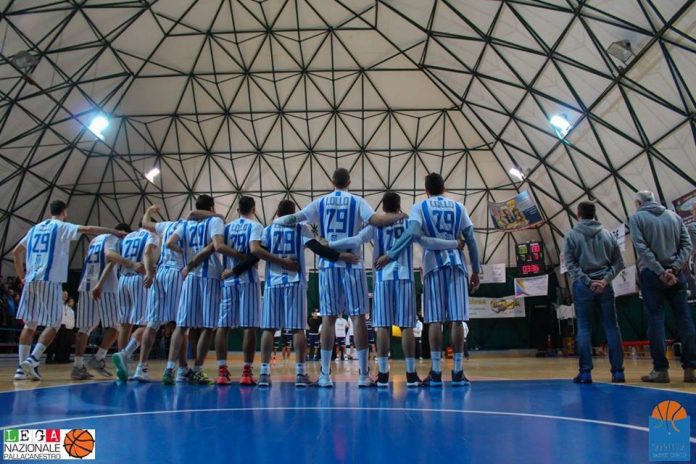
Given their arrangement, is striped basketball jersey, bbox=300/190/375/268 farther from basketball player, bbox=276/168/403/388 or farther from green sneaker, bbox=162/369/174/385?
green sneaker, bbox=162/369/174/385

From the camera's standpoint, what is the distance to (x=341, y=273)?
628cm

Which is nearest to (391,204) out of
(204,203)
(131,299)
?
(204,203)

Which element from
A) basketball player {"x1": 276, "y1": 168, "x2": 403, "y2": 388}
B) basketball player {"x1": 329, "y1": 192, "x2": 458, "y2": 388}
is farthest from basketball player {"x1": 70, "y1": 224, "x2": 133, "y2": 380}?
basketball player {"x1": 329, "y1": 192, "x2": 458, "y2": 388}

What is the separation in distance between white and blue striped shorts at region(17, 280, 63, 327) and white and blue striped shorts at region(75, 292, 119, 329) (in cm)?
59

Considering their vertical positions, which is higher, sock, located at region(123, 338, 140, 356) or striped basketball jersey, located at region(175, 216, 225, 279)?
striped basketball jersey, located at region(175, 216, 225, 279)

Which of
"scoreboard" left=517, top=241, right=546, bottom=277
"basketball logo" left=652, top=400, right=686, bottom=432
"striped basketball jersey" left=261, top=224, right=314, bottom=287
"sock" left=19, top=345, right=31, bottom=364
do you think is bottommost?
"basketball logo" left=652, top=400, right=686, bottom=432

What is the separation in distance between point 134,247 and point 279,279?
9.90 feet

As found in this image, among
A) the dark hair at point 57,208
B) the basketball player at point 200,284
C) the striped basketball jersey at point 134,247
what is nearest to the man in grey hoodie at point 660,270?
the basketball player at point 200,284

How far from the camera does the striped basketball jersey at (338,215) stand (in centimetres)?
639

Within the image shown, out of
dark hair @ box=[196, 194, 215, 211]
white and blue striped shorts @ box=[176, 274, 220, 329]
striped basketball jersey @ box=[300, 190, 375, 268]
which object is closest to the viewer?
striped basketball jersey @ box=[300, 190, 375, 268]

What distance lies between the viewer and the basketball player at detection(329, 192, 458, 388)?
6.25 m

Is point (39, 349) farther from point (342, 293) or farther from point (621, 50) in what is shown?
point (621, 50)

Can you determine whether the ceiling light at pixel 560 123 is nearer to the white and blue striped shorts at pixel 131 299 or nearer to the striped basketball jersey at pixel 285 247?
the striped basketball jersey at pixel 285 247

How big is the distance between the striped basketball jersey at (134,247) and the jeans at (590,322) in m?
6.34
